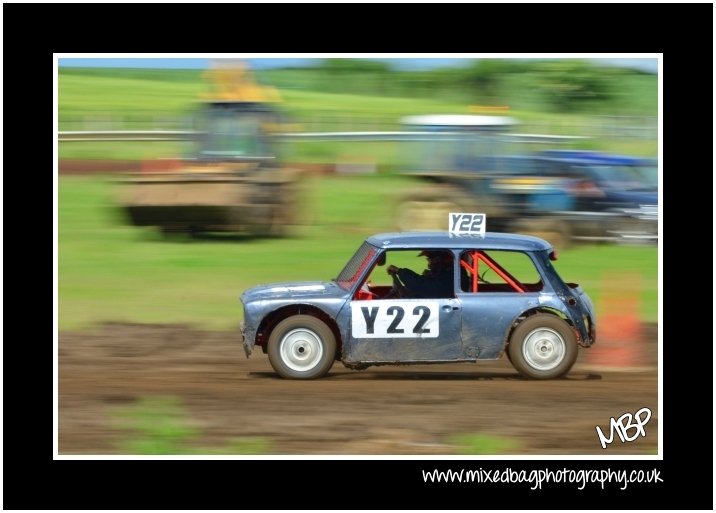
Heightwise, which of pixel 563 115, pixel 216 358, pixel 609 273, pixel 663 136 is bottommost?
pixel 216 358

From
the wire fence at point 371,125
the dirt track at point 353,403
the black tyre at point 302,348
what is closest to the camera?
the dirt track at point 353,403

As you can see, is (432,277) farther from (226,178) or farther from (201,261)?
(226,178)

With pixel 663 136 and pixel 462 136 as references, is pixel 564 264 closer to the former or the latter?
pixel 462 136

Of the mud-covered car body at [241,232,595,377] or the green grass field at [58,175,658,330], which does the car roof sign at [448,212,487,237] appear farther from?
the green grass field at [58,175,658,330]

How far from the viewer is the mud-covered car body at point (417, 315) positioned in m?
9.86

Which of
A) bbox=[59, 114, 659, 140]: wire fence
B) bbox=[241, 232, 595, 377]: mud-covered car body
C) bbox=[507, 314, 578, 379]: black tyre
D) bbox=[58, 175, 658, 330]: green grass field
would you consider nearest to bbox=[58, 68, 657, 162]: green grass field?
bbox=[59, 114, 659, 140]: wire fence

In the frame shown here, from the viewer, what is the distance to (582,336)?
10.1 m

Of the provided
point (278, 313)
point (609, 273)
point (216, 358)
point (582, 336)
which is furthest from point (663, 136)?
point (216, 358)

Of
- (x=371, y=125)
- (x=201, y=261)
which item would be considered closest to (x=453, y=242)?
(x=201, y=261)

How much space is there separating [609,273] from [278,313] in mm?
6973

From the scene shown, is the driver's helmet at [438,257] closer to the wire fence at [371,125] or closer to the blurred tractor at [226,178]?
the blurred tractor at [226,178]

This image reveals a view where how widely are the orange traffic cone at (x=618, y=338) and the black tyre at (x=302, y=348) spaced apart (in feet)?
10.3

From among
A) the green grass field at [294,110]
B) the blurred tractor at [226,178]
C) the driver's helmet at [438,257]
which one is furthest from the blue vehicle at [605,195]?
the driver's helmet at [438,257]

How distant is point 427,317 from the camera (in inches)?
388
